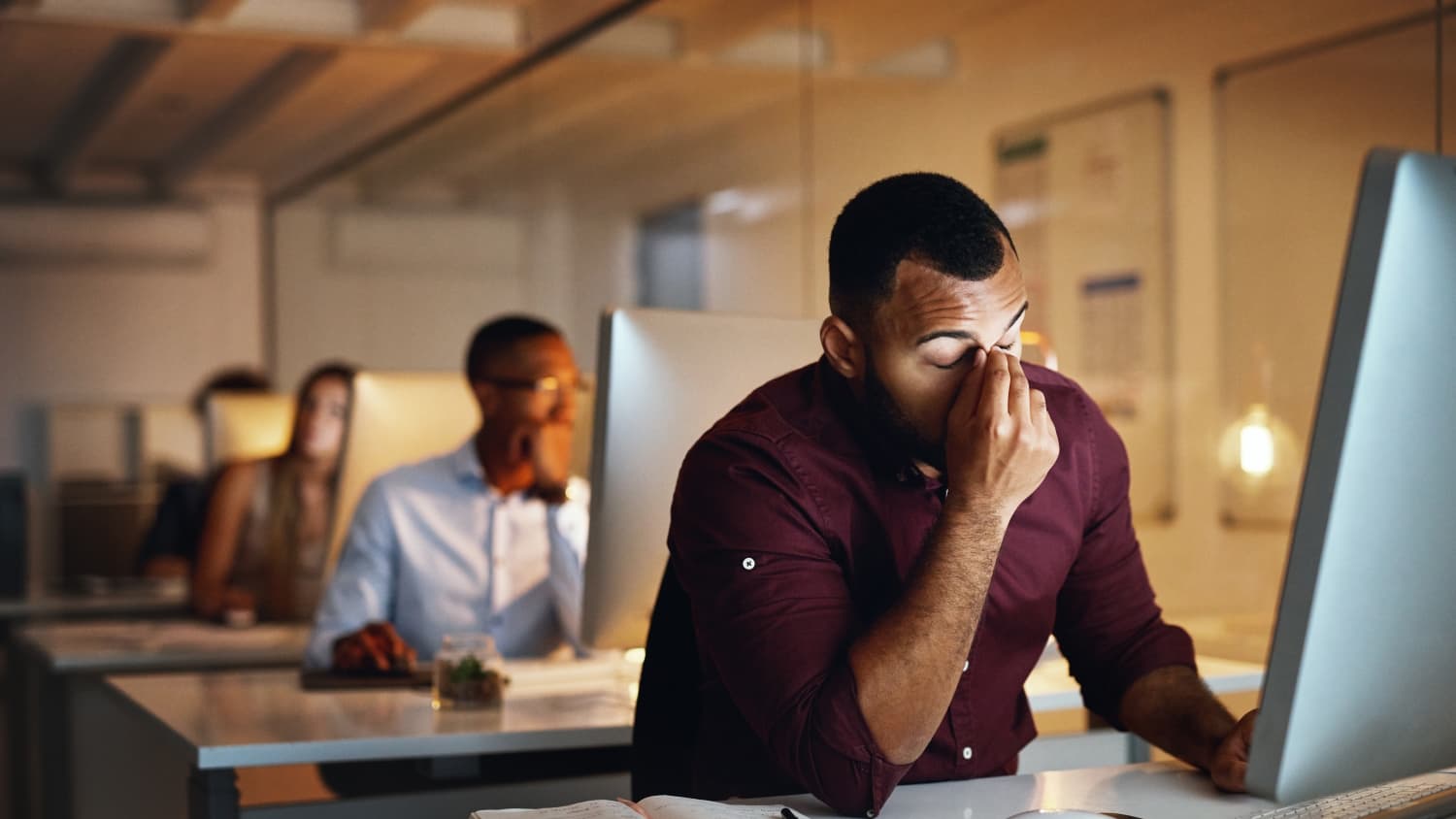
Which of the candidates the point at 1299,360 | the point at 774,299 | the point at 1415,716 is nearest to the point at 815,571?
the point at 1415,716

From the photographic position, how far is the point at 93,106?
7695mm

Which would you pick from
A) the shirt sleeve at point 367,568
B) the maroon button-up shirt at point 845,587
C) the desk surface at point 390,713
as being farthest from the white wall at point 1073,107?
the maroon button-up shirt at point 845,587

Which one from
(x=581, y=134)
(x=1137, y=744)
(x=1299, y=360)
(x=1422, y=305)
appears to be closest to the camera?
(x=1422, y=305)

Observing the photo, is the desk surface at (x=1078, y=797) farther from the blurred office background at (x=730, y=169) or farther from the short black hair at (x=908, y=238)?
the blurred office background at (x=730, y=169)

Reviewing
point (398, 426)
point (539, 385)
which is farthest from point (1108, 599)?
point (398, 426)

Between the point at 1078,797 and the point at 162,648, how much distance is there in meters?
2.48

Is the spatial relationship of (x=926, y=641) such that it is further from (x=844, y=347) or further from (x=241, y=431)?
(x=241, y=431)

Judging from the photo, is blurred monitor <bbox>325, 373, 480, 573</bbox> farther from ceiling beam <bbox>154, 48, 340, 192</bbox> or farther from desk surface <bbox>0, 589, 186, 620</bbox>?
ceiling beam <bbox>154, 48, 340, 192</bbox>

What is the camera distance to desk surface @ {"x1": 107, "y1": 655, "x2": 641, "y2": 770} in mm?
2064

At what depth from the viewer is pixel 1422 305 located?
1009mm

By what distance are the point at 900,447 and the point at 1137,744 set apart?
1.26 m

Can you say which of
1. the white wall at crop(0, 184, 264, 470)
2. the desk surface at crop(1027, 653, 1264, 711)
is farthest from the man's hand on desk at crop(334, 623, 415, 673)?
the white wall at crop(0, 184, 264, 470)

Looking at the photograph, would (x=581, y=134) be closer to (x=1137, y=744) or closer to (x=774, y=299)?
(x=774, y=299)

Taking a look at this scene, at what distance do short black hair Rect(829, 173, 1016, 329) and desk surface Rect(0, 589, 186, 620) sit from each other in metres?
3.65
